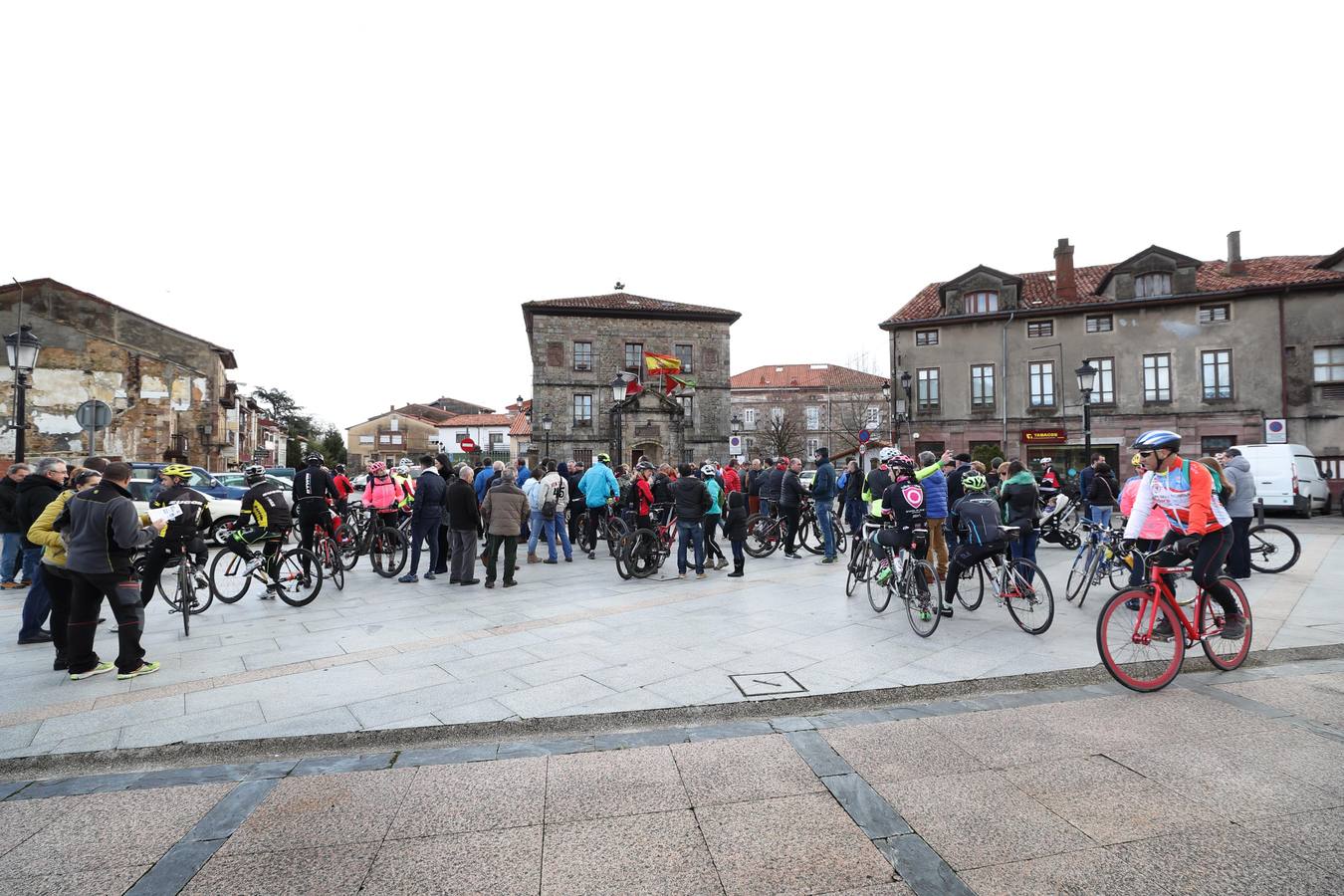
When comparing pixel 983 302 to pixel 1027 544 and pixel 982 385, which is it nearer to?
pixel 982 385

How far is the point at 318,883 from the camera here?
9.19ft

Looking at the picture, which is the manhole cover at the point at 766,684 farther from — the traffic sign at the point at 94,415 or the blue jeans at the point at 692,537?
the traffic sign at the point at 94,415

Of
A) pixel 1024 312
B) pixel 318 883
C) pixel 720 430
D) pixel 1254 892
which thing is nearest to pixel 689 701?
pixel 318 883

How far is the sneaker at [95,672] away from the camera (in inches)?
217

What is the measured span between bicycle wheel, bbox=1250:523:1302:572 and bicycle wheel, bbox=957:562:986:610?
4.84 metres

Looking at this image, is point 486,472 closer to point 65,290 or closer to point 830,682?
point 830,682

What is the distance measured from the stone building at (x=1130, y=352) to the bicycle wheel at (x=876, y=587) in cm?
2658

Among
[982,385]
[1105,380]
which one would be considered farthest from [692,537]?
[1105,380]

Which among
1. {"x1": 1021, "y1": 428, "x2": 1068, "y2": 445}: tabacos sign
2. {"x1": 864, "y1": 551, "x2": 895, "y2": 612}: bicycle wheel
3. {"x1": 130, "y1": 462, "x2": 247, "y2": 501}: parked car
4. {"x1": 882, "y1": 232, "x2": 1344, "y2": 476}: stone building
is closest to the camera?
{"x1": 864, "y1": 551, "x2": 895, "y2": 612}: bicycle wheel

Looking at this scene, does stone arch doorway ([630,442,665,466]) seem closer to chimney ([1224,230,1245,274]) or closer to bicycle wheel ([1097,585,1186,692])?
chimney ([1224,230,1245,274])

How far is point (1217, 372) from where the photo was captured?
96.6ft

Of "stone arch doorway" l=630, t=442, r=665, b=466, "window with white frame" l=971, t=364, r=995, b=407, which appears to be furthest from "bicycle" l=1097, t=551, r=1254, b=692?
"stone arch doorway" l=630, t=442, r=665, b=466

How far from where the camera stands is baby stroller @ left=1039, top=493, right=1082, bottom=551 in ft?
43.2

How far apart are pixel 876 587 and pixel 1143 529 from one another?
286 cm
